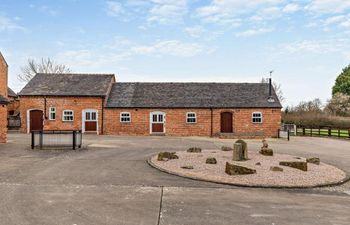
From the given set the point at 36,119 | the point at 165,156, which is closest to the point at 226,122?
the point at 165,156

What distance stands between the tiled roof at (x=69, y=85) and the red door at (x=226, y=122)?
11.7m

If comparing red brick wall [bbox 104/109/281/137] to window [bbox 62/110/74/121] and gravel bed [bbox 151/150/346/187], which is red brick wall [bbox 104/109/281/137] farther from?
gravel bed [bbox 151/150/346/187]

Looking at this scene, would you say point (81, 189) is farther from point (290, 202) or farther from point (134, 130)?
point (134, 130)

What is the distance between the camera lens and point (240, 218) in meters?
6.54

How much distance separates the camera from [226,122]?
100ft

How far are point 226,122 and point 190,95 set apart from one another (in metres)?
4.60

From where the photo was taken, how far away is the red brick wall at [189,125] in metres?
30.2

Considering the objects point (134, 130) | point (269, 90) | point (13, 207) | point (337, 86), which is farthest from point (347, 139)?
point (337, 86)

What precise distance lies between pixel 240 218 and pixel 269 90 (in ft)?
88.9

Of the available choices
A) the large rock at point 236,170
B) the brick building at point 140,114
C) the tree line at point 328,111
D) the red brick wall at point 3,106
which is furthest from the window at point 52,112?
the tree line at point 328,111

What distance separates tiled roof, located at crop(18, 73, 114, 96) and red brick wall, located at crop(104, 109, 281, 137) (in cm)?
286

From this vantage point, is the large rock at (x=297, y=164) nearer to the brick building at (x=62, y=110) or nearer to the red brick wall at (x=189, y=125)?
the red brick wall at (x=189, y=125)

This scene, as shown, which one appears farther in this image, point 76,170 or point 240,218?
point 76,170

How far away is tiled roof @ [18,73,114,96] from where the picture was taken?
1192 inches
